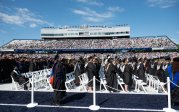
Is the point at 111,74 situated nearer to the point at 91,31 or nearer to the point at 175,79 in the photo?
the point at 175,79

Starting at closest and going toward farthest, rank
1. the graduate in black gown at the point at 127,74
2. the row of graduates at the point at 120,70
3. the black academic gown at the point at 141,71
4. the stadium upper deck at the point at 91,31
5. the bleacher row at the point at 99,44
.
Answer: the row of graduates at the point at 120,70 < the graduate in black gown at the point at 127,74 < the black academic gown at the point at 141,71 < the bleacher row at the point at 99,44 < the stadium upper deck at the point at 91,31

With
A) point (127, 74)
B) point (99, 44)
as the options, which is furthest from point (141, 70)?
point (99, 44)

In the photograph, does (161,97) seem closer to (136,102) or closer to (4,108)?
(136,102)

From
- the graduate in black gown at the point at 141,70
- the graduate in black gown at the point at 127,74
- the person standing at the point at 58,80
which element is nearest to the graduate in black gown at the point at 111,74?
the graduate in black gown at the point at 127,74

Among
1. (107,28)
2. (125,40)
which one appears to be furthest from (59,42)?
(107,28)

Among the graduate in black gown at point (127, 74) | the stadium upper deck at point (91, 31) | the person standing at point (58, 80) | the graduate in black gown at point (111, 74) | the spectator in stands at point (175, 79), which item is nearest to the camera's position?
the spectator in stands at point (175, 79)

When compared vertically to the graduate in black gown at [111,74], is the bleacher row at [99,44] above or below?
above

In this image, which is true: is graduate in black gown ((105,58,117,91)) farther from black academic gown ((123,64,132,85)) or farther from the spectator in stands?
the spectator in stands

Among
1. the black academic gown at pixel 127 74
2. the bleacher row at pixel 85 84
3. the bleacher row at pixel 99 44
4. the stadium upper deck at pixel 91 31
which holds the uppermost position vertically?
the stadium upper deck at pixel 91 31

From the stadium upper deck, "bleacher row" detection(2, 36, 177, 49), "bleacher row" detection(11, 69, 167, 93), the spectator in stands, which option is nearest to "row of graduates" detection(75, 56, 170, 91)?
"bleacher row" detection(11, 69, 167, 93)

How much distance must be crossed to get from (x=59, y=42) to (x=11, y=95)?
58718mm

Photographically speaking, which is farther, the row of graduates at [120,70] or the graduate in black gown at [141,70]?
the graduate in black gown at [141,70]

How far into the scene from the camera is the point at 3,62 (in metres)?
16.9

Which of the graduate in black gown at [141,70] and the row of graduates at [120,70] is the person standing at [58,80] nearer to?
the row of graduates at [120,70]
